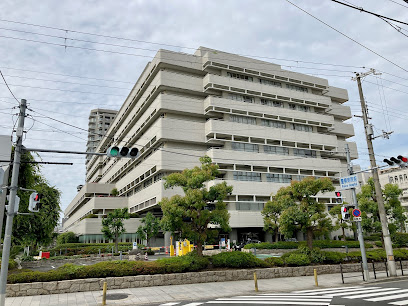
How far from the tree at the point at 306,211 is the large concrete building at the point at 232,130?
72.7ft

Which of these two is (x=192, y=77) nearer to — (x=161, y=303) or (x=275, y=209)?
(x=275, y=209)

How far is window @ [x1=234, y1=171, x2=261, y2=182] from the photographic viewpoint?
5134 cm

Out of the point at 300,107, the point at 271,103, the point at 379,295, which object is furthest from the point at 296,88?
the point at 379,295

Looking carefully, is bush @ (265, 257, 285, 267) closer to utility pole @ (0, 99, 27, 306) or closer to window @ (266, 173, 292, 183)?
utility pole @ (0, 99, 27, 306)

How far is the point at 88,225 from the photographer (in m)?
57.2

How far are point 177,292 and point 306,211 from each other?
14.3 metres

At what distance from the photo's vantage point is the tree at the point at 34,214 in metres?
22.7

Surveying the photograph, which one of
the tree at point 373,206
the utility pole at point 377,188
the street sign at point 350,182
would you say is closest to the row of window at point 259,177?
the tree at point 373,206

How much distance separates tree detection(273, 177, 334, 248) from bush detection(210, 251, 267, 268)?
6873 millimetres

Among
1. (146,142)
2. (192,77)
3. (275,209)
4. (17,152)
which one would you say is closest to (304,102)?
(192,77)

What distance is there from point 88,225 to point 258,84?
41.6m

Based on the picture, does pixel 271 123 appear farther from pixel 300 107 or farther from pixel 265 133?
pixel 300 107

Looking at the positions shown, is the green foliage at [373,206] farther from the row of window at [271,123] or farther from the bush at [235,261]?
the bush at [235,261]

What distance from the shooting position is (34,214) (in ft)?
82.9
